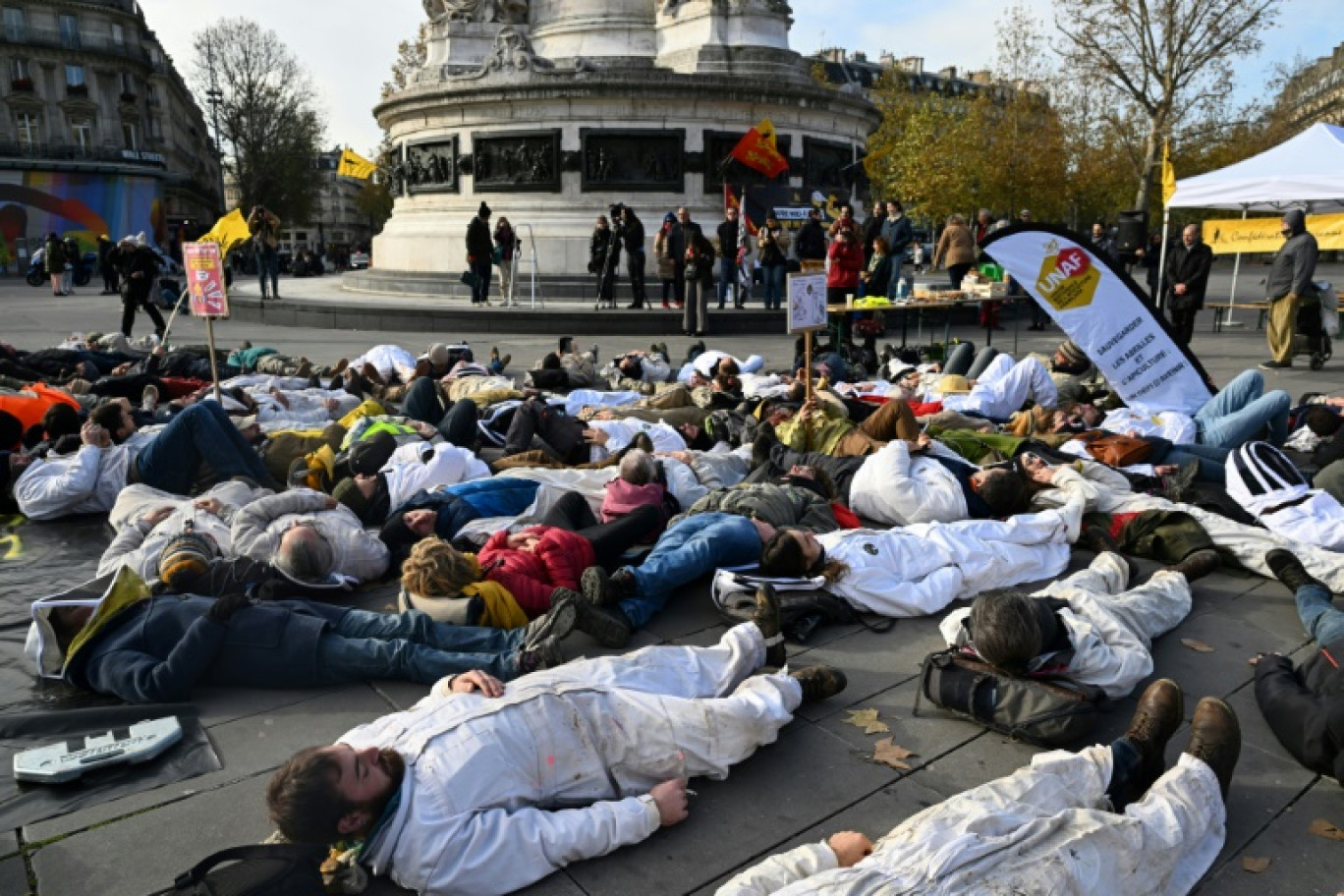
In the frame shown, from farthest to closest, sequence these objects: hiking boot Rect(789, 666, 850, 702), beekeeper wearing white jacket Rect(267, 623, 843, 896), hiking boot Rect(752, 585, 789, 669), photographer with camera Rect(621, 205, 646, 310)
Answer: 1. photographer with camera Rect(621, 205, 646, 310)
2. hiking boot Rect(752, 585, 789, 669)
3. hiking boot Rect(789, 666, 850, 702)
4. beekeeper wearing white jacket Rect(267, 623, 843, 896)

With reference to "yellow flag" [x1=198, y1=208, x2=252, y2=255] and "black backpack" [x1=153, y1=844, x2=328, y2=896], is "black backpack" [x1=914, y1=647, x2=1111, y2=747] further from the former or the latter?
"yellow flag" [x1=198, y1=208, x2=252, y2=255]

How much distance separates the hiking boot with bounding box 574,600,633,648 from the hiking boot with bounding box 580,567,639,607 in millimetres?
71

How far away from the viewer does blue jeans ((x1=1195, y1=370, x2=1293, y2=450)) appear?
7.09 meters

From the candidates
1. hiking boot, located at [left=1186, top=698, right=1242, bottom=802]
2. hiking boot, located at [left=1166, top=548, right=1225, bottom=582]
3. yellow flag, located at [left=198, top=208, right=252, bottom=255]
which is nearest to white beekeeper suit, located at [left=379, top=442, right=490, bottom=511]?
Answer: hiking boot, located at [left=1166, top=548, right=1225, bottom=582]

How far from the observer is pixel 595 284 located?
19.3m

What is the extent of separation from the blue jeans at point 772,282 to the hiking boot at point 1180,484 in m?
11.7

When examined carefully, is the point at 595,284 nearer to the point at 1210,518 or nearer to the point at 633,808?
the point at 1210,518

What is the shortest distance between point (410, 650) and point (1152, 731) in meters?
2.95

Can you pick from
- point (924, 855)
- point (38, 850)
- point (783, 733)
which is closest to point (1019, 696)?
point (783, 733)

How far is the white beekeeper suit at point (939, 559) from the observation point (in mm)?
4730

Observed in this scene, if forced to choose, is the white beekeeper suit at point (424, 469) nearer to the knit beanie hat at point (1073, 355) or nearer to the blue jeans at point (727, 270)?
the knit beanie hat at point (1073, 355)

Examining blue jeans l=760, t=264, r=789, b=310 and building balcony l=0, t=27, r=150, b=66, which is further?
building balcony l=0, t=27, r=150, b=66

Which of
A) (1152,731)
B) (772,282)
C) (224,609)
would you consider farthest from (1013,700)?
(772,282)

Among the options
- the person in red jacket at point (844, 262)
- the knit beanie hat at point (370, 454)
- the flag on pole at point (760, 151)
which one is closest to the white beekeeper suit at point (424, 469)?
the knit beanie hat at point (370, 454)
